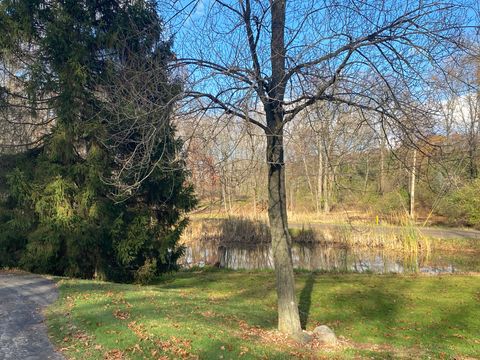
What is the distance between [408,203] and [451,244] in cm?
1037

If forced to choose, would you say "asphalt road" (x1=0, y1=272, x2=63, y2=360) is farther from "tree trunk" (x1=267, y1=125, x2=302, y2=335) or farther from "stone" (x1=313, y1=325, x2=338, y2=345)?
"stone" (x1=313, y1=325, x2=338, y2=345)

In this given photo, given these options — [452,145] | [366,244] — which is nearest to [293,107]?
[452,145]

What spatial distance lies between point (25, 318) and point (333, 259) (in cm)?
1601

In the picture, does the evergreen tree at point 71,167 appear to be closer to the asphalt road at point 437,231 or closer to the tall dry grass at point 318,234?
the tall dry grass at point 318,234

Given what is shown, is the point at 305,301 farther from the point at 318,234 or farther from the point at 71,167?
the point at 318,234

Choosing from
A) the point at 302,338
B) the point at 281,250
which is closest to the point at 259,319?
the point at 302,338

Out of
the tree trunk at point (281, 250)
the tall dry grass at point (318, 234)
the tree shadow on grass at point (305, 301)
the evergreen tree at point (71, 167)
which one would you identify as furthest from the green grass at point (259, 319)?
the tall dry grass at point (318, 234)

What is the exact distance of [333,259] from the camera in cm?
2086

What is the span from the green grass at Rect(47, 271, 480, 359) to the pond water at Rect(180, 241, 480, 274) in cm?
501

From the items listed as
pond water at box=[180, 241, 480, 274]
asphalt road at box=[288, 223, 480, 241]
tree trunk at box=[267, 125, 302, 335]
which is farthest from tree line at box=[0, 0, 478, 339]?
asphalt road at box=[288, 223, 480, 241]

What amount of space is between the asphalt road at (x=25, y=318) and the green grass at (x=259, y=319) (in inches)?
8.1

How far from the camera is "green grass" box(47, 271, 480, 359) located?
5.81m

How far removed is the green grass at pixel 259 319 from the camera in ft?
19.1

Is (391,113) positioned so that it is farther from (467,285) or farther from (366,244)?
(366,244)
